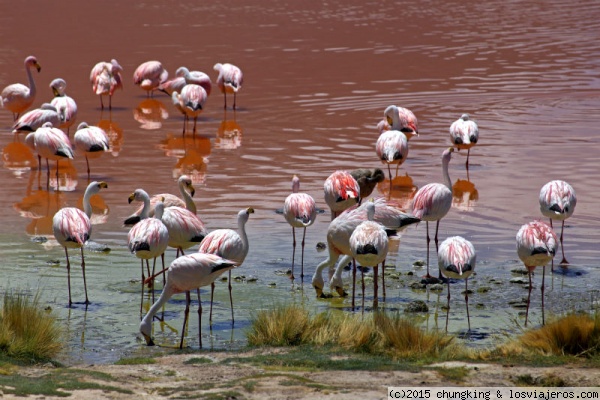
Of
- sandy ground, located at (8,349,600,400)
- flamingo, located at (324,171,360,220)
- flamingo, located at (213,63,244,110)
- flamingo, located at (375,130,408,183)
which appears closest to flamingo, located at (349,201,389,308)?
sandy ground, located at (8,349,600,400)

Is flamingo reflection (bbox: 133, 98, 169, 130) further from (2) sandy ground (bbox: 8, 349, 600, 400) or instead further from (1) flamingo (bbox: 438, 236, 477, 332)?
(2) sandy ground (bbox: 8, 349, 600, 400)

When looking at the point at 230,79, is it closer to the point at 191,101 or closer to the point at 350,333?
the point at 191,101

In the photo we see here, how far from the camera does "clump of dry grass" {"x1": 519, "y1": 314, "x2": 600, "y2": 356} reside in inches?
324

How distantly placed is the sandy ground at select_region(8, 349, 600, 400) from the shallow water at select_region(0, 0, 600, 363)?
3.84 ft

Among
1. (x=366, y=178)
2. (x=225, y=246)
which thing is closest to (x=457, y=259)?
(x=225, y=246)

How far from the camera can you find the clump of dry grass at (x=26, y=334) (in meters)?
8.34

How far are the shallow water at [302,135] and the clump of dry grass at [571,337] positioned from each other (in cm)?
85

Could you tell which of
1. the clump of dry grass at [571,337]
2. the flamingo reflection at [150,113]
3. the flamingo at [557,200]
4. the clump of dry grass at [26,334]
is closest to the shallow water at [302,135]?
the flamingo reflection at [150,113]

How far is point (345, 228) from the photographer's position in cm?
1059

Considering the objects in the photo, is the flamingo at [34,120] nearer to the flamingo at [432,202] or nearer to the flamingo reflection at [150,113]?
the flamingo reflection at [150,113]

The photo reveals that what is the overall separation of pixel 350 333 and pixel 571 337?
1.76 meters

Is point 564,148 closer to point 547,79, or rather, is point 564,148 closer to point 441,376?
point 547,79

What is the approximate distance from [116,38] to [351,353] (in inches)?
958

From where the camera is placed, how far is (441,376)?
753 cm
